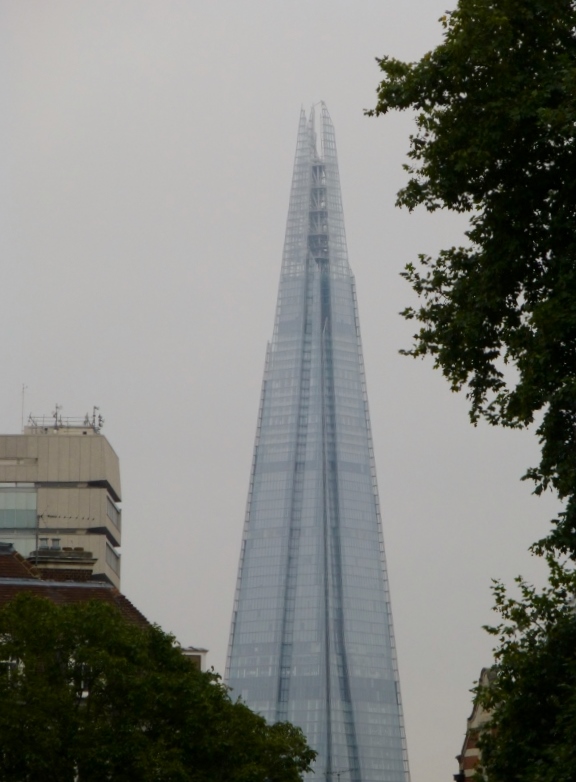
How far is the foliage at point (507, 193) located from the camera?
43.5 meters

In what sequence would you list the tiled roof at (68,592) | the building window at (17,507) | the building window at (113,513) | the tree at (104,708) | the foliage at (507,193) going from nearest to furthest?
the foliage at (507,193), the tree at (104,708), the tiled roof at (68,592), the building window at (17,507), the building window at (113,513)

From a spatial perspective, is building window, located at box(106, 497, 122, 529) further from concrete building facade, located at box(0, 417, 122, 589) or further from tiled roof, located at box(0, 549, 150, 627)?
tiled roof, located at box(0, 549, 150, 627)

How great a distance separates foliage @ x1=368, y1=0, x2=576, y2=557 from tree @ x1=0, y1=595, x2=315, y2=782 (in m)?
22.1

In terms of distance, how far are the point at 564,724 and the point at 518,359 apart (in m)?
8.23

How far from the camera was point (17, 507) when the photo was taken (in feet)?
573

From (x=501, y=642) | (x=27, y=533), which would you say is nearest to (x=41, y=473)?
(x=27, y=533)

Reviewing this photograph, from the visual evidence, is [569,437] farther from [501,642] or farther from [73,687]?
[73,687]

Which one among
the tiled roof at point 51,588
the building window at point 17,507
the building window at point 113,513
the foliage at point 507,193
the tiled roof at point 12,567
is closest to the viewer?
the foliage at point 507,193

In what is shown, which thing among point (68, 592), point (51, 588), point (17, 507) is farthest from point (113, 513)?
point (51, 588)

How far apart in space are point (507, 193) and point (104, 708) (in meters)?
27.4

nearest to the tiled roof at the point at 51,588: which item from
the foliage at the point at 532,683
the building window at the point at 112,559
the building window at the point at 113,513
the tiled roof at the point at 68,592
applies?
the tiled roof at the point at 68,592

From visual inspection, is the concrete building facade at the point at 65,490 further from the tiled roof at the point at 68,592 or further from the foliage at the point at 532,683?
the foliage at the point at 532,683

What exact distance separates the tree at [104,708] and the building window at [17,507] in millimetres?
104487

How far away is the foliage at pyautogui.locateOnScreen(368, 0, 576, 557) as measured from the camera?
43469 mm
